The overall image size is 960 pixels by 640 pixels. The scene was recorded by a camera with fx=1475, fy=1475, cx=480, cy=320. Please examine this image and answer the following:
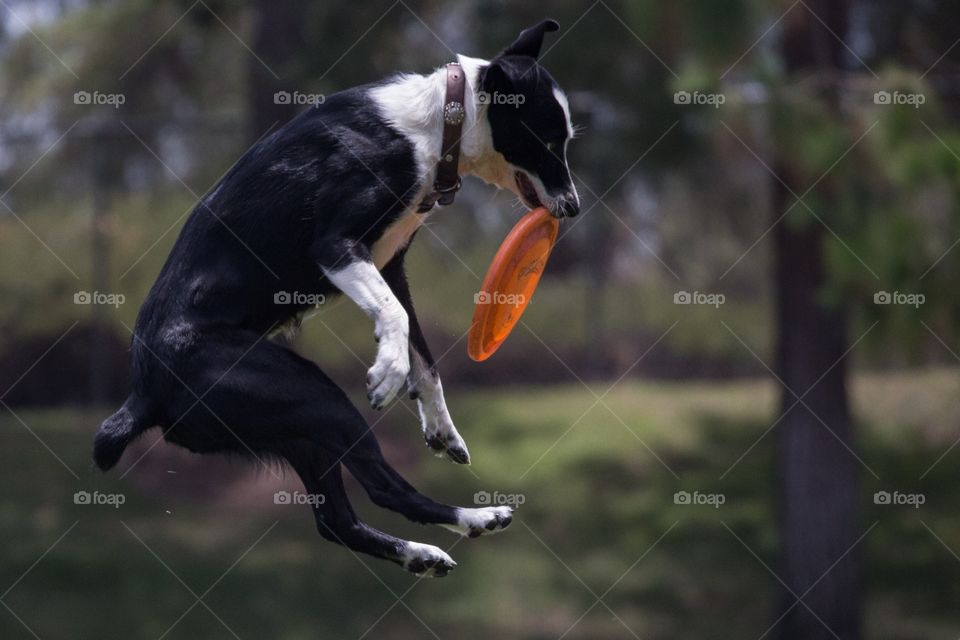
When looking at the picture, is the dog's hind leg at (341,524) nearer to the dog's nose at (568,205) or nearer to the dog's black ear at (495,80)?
the dog's nose at (568,205)

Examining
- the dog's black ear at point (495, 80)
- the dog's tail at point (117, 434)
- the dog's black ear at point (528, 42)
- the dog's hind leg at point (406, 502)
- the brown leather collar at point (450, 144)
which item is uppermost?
the dog's black ear at point (528, 42)

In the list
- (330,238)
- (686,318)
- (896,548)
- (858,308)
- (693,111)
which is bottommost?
(896,548)

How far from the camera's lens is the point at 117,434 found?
14.1 feet

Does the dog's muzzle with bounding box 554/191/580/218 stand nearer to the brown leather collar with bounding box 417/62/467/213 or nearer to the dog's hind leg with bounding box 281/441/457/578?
the brown leather collar with bounding box 417/62/467/213

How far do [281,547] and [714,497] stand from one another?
3.39 m

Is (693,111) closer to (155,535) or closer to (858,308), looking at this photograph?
(858,308)

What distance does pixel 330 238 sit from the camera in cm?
423

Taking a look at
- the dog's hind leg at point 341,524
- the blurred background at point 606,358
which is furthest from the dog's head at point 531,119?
the blurred background at point 606,358

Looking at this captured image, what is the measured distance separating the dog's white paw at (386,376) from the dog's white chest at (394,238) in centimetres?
49

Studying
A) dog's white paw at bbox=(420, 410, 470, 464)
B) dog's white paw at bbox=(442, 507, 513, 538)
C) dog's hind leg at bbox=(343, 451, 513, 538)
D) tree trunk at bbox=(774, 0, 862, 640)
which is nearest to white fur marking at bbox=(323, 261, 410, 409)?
dog's hind leg at bbox=(343, 451, 513, 538)

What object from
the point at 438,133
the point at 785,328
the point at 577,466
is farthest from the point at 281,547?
the point at 438,133

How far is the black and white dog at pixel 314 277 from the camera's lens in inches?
167

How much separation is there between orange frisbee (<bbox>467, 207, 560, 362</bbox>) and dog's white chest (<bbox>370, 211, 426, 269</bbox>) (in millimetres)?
287

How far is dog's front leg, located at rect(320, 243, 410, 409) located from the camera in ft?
13.0
